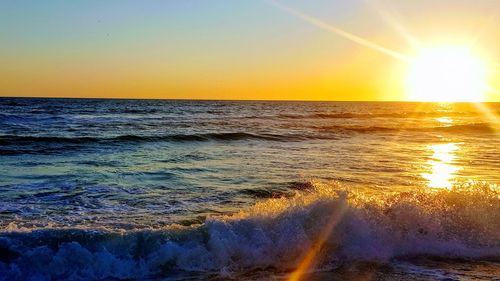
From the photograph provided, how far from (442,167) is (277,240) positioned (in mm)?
10895

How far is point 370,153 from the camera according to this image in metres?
19.6

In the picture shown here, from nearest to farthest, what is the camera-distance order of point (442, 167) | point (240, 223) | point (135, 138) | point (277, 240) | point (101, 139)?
1. point (277, 240)
2. point (240, 223)
3. point (442, 167)
4. point (101, 139)
5. point (135, 138)

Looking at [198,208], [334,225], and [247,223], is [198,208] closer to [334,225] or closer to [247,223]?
[247,223]

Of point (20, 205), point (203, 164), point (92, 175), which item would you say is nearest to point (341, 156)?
point (203, 164)

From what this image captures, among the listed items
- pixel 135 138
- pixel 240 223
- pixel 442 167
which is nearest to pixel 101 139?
pixel 135 138

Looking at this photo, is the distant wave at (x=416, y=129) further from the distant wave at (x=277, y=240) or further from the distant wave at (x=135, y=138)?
the distant wave at (x=277, y=240)

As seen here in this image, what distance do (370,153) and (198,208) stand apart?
39.1 feet

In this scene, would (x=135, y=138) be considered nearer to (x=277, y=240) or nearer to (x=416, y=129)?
(x=277, y=240)

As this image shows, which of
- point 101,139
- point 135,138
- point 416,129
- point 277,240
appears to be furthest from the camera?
point 416,129

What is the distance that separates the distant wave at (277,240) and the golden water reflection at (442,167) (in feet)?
12.3

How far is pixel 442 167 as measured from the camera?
16.4 meters

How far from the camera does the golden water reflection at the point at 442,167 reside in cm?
1313

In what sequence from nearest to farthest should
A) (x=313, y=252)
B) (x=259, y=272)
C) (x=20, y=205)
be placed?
(x=259, y=272) < (x=313, y=252) < (x=20, y=205)

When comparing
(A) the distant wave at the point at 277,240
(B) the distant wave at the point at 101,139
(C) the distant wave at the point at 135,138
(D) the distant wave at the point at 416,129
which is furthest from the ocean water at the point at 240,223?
(D) the distant wave at the point at 416,129
